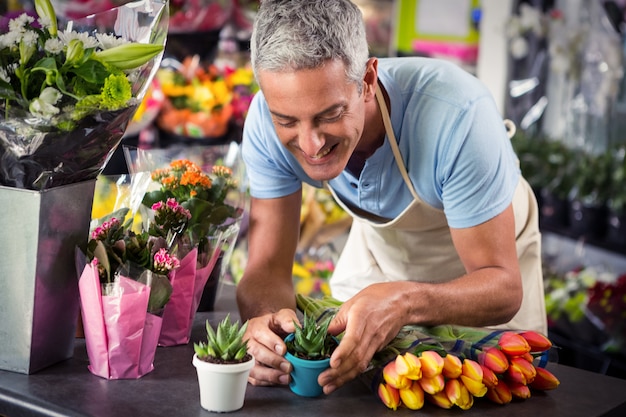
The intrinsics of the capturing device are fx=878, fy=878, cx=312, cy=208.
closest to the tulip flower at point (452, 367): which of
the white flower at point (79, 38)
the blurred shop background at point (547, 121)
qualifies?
the white flower at point (79, 38)

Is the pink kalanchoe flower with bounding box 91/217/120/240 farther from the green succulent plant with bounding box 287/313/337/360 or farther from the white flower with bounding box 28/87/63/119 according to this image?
the green succulent plant with bounding box 287/313/337/360

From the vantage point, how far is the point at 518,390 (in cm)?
167

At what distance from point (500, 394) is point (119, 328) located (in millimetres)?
725

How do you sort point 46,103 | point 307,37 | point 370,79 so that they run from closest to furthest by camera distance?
1. point 46,103
2. point 307,37
3. point 370,79

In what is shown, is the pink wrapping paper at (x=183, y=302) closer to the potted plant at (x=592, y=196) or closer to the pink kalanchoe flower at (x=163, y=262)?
the pink kalanchoe flower at (x=163, y=262)

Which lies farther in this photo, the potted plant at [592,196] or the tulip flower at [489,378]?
the potted plant at [592,196]

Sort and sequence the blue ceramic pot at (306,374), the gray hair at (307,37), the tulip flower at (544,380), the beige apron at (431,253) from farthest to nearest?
the beige apron at (431,253), the gray hair at (307,37), the tulip flower at (544,380), the blue ceramic pot at (306,374)

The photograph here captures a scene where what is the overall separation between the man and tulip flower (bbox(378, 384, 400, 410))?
2.9 inches

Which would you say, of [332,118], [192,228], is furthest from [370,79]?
[192,228]

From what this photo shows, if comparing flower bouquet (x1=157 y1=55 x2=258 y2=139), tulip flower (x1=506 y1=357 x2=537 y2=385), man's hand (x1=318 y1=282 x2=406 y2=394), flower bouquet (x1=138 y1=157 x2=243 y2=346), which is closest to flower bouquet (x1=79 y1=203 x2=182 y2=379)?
flower bouquet (x1=138 y1=157 x2=243 y2=346)

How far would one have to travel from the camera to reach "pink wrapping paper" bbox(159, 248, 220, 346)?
1.84 m

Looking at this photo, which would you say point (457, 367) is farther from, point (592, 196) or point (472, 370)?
point (592, 196)

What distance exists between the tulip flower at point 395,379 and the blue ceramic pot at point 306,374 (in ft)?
0.36

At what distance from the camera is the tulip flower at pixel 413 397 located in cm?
158
